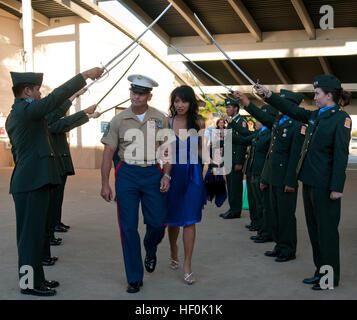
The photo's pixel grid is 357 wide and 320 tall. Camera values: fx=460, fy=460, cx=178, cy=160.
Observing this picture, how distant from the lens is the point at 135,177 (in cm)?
397

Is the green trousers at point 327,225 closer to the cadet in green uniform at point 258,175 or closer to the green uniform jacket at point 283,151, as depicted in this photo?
the green uniform jacket at point 283,151

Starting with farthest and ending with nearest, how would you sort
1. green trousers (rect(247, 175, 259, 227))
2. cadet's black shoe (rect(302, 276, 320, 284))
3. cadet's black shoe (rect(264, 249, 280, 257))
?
1. green trousers (rect(247, 175, 259, 227))
2. cadet's black shoe (rect(264, 249, 280, 257))
3. cadet's black shoe (rect(302, 276, 320, 284))

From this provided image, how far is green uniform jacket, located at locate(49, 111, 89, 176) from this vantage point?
18.1 feet

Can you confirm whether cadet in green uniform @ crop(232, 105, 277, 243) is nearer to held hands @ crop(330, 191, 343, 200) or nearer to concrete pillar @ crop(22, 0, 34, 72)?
held hands @ crop(330, 191, 343, 200)

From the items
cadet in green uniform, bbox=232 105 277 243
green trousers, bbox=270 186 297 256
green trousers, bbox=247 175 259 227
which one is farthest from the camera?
green trousers, bbox=247 175 259 227

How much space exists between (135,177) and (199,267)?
1.33m

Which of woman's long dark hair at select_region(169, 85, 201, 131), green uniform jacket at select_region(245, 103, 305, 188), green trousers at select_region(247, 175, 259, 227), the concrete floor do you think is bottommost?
the concrete floor

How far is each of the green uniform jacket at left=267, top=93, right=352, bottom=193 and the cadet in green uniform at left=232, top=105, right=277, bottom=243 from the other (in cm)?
175

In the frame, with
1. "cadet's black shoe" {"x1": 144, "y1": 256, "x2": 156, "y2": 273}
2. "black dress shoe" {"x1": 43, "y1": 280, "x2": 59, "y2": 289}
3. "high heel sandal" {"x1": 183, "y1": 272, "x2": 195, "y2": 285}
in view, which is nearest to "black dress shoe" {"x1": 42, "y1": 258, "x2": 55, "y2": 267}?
"black dress shoe" {"x1": 43, "y1": 280, "x2": 59, "y2": 289}

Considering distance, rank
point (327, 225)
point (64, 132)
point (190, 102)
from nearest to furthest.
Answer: point (327, 225)
point (190, 102)
point (64, 132)

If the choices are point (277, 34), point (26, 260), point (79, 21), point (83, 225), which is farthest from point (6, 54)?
point (26, 260)

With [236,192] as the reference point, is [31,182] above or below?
above

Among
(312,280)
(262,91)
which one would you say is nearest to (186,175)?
(262,91)

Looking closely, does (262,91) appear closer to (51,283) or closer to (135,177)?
(135,177)
